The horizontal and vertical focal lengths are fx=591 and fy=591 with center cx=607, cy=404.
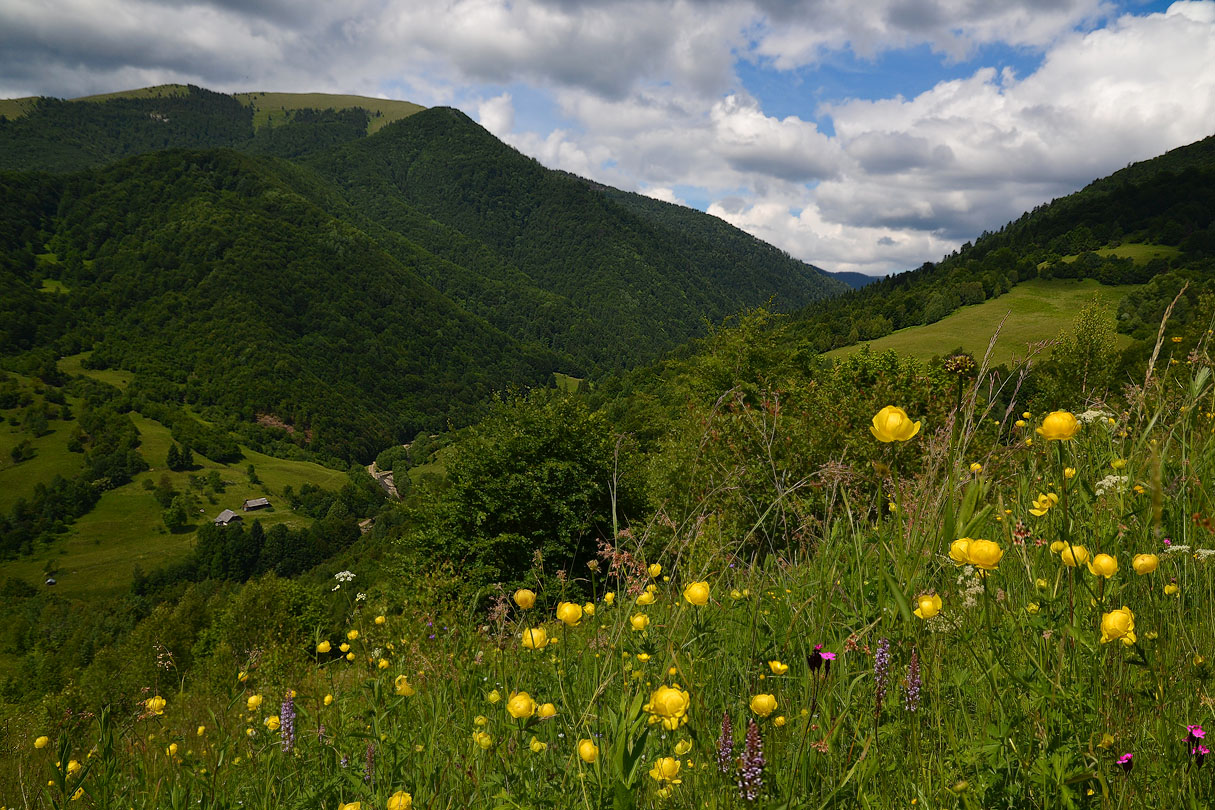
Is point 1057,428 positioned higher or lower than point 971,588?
higher

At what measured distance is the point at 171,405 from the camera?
141 meters

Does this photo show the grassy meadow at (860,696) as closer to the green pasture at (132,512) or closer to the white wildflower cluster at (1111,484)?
the white wildflower cluster at (1111,484)

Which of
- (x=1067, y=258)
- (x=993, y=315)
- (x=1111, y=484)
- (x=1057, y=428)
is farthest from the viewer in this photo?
(x=1067, y=258)

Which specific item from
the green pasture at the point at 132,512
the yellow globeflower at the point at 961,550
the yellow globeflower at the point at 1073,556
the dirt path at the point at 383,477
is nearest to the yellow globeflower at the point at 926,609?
the yellow globeflower at the point at 961,550

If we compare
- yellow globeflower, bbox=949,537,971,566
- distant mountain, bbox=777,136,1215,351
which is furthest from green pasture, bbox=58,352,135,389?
yellow globeflower, bbox=949,537,971,566

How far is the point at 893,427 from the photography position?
47.9 inches

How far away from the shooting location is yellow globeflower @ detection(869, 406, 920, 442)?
121 cm

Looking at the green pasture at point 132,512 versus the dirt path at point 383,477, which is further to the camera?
the dirt path at point 383,477

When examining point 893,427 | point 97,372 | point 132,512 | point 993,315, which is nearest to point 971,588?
point 893,427

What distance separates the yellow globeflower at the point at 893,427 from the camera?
3.96 feet

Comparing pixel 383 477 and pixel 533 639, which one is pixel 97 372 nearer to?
pixel 383 477

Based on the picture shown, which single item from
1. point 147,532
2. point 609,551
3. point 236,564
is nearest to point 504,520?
point 609,551

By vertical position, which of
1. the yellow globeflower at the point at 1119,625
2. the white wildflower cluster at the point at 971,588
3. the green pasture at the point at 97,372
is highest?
the yellow globeflower at the point at 1119,625

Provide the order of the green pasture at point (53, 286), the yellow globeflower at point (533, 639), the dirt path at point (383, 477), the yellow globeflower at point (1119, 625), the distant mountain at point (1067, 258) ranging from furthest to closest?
the green pasture at point (53, 286), the dirt path at point (383, 477), the distant mountain at point (1067, 258), the yellow globeflower at point (533, 639), the yellow globeflower at point (1119, 625)
